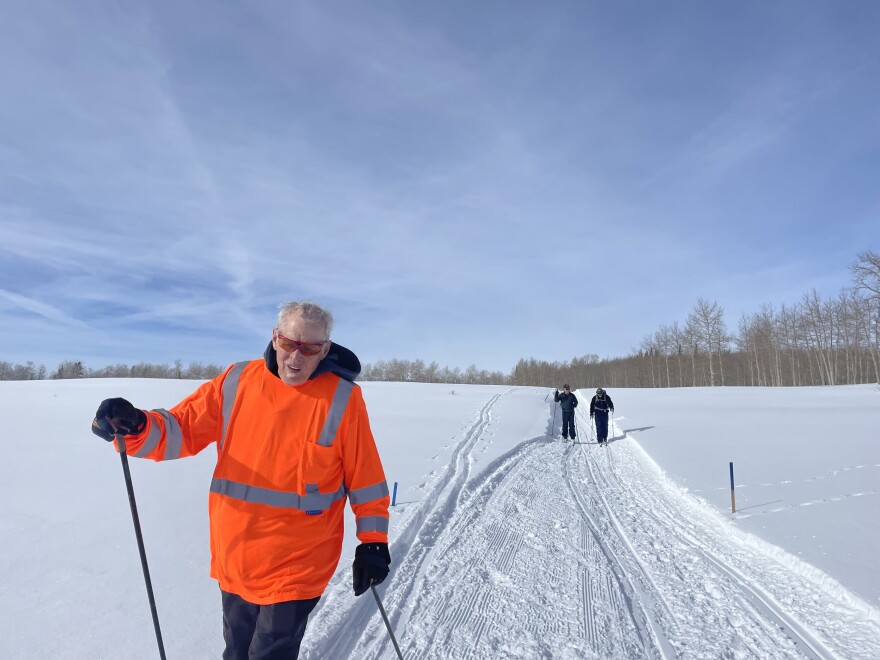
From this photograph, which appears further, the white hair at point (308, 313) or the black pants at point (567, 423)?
the black pants at point (567, 423)

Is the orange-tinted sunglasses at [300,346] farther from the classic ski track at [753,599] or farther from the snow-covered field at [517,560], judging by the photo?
the classic ski track at [753,599]

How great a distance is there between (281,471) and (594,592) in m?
3.55

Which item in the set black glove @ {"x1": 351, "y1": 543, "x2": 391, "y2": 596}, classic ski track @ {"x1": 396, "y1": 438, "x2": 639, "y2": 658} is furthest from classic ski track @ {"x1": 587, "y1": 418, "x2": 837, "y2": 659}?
black glove @ {"x1": 351, "y1": 543, "x2": 391, "y2": 596}

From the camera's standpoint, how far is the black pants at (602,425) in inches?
568

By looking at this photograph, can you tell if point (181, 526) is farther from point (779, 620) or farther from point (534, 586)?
point (779, 620)

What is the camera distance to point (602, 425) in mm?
14445

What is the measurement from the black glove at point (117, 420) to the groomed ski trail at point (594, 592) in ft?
6.73

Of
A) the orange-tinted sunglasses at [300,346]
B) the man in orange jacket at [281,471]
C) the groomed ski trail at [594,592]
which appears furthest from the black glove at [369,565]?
the groomed ski trail at [594,592]

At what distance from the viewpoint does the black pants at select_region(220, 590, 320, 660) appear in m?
2.05

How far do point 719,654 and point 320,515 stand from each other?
10.6 ft

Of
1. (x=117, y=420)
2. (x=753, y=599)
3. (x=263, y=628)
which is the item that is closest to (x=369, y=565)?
(x=263, y=628)

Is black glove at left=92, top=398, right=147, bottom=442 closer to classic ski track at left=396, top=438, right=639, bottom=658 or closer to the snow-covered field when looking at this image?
the snow-covered field

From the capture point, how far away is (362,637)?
335 cm

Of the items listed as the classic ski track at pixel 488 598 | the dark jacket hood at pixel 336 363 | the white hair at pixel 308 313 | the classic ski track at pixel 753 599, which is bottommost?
the classic ski track at pixel 753 599
